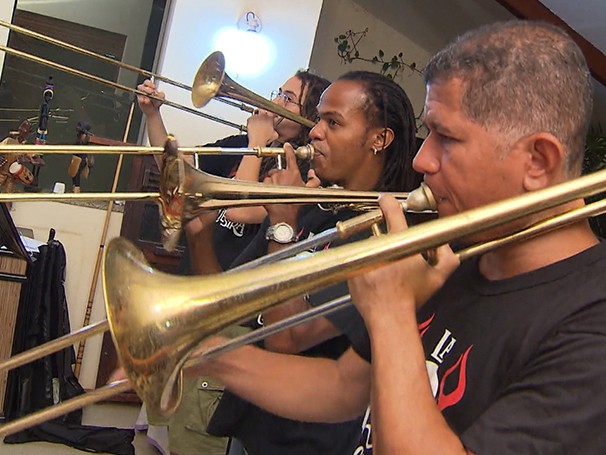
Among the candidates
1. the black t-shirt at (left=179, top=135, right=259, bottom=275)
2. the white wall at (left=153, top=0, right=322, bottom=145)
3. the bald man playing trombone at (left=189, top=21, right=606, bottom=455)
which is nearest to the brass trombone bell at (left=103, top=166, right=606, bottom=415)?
the bald man playing trombone at (left=189, top=21, right=606, bottom=455)

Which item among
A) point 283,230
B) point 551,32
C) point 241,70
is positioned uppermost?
point 241,70

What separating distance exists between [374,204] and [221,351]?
39 cm

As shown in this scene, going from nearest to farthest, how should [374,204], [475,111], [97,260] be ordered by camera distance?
[475,111]
[374,204]
[97,260]

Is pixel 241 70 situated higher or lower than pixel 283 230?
higher

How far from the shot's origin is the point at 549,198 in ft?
2.24

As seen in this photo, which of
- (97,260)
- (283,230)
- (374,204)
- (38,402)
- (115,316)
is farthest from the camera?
(97,260)

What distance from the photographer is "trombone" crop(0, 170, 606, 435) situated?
2.09 ft

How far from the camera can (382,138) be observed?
1581 millimetres

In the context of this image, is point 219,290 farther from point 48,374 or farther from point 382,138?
point 48,374

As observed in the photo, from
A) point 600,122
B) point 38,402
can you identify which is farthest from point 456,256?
point 600,122

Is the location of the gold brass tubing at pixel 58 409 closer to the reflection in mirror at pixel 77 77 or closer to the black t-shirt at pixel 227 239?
the black t-shirt at pixel 227 239

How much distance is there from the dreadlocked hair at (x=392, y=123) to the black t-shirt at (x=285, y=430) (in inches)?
9.8

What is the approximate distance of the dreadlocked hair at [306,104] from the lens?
201 cm

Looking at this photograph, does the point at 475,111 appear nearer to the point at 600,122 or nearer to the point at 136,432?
the point at 136,432
